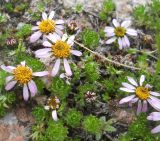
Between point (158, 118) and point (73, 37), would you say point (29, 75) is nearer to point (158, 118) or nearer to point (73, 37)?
point (73, 37)

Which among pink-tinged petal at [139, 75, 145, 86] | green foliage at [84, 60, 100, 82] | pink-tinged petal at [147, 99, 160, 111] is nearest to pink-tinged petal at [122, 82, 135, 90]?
pink-tinged petal at [139, 75, 145, 86]

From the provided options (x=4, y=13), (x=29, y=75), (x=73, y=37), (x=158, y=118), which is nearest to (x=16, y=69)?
(x=29, y=75)

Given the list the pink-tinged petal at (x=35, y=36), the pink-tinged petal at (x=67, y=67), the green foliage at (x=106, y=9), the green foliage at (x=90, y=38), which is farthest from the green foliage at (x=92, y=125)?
the green foliage at (x=106, y=9)

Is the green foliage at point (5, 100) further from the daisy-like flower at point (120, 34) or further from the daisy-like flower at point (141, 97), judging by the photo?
the daisy-like flower at point (120, 34)

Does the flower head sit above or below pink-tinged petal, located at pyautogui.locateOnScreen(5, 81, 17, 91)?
below

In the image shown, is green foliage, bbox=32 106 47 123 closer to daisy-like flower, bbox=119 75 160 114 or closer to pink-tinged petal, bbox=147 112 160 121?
daisy-like flower, bbox=119 75 160 114

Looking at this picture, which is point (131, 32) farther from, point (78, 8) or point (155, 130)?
point (155, 130)
